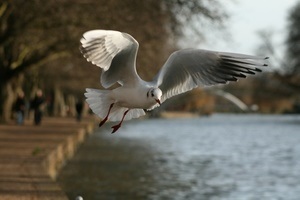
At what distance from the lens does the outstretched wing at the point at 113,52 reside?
9.39 metres

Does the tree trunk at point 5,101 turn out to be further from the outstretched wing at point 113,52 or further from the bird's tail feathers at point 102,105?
the outstretched wing at point 113,52

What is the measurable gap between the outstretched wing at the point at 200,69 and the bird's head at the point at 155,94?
1.31ft

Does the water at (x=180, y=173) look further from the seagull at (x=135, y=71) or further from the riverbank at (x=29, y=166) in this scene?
the seagull at (x=135, y=71)

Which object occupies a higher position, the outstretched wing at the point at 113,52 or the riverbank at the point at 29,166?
the outstretched wing at the point at 113,52

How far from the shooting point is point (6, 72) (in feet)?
114

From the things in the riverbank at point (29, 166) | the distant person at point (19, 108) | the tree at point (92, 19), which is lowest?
the riverbank at point (29, 166)

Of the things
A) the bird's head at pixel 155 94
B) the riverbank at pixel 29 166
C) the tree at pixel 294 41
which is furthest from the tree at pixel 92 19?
the tree at pixel 294 41

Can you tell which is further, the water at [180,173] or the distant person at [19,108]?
the distant person at [19,108]

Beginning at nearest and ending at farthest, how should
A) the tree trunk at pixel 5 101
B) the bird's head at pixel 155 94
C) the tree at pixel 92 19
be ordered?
the bird's head at pixel 155 94 < the tree at pixel 92 19 < the tree trunk at pixel 5 101

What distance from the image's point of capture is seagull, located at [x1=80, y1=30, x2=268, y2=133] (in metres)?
9.34

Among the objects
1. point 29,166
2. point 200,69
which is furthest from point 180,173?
point 200,69

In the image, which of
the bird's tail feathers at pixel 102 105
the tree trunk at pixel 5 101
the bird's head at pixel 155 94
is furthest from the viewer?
the tree trunk at pixel 5 101

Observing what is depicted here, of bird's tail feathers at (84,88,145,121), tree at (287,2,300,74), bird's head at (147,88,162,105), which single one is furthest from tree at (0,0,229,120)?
tree at (287,2,300,74)

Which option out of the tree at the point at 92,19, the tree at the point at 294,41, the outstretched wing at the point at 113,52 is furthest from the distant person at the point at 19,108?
the tree at the point at 294,41
